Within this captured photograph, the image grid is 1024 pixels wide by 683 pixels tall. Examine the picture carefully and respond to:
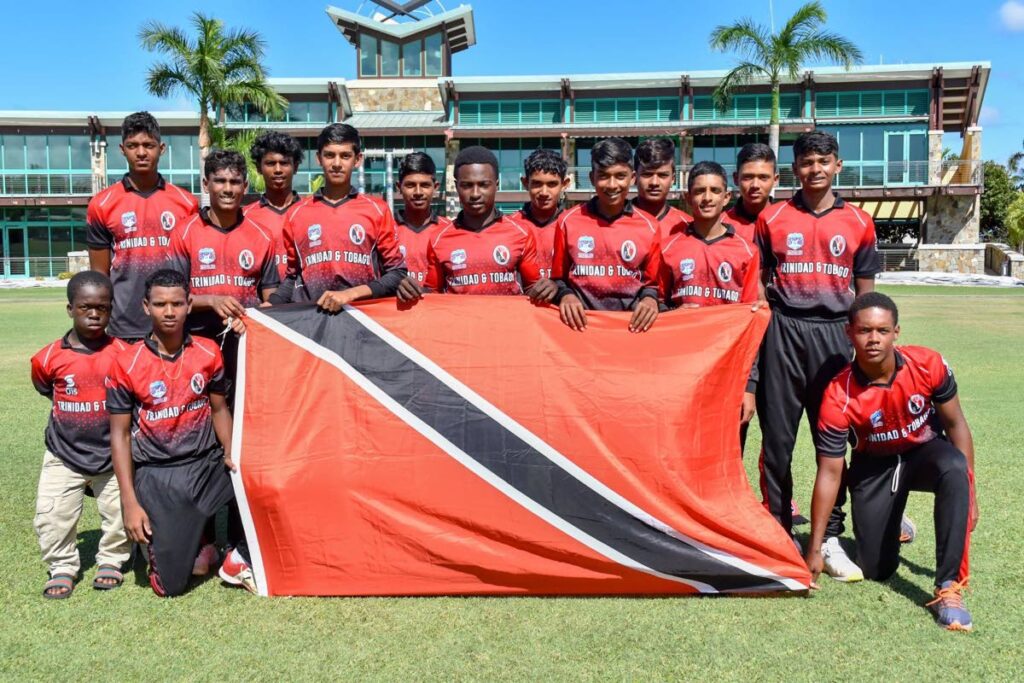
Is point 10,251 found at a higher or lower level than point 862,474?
higher

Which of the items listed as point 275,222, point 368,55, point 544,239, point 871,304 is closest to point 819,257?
point 871,304

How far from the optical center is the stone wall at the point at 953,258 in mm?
35719

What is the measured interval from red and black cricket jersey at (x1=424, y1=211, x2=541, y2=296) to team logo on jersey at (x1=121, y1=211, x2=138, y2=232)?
174 centimetres

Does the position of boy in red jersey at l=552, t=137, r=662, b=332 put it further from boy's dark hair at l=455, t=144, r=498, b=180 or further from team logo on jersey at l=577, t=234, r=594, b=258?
boy's dark hair at l=455, t=144, r=498, b=180

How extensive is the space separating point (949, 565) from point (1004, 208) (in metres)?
58.5

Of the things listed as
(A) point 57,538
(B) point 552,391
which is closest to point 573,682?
(B) point 552,391

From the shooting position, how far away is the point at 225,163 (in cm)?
489

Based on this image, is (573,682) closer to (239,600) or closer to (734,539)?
(734,539)

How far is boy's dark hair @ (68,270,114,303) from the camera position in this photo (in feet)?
14.1

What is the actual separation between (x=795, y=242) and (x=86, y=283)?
376 centimetres

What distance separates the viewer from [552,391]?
421 cm

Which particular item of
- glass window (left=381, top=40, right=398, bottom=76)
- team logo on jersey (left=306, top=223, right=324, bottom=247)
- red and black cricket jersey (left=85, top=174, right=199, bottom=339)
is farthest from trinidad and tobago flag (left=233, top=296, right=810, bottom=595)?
glass window (left=381, top=40, right=398, bottom=76)

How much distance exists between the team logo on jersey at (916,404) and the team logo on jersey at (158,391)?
12.3 ft

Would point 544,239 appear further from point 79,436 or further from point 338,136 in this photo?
point 79,436
